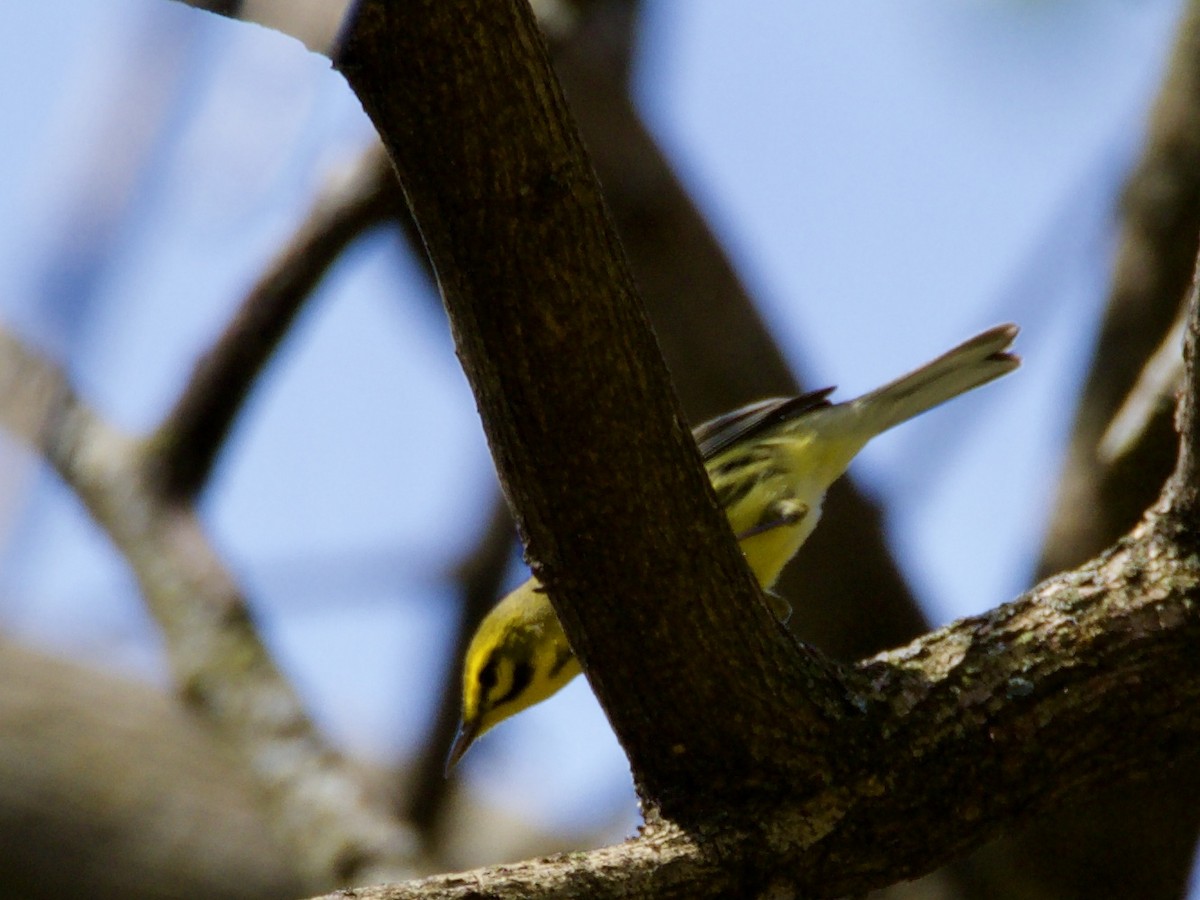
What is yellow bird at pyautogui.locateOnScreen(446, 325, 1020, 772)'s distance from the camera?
3.96 meters

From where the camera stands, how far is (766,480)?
4.16 meters

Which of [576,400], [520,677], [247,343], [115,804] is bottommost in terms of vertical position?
[115,804]

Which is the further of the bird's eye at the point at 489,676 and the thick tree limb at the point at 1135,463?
the thick tree limb at the point at 1135,463

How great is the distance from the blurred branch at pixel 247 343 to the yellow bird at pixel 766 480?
158 centimetres

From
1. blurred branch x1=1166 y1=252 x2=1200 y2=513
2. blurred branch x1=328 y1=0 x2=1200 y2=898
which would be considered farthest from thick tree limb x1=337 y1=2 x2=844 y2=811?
blurred branch x1=1166 y1=252 x2=1200 y2=513

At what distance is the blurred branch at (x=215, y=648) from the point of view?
4.41 meters

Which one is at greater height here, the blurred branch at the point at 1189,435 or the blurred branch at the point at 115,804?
the blurred branch at the point at 1189,435

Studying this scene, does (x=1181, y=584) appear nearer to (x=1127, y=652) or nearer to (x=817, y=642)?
(x=1127, y=652)

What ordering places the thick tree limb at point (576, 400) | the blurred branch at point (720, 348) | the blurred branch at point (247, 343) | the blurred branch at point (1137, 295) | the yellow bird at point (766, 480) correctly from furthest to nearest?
1. the blurred branch at point (247, 343)
2. the blurred branch at point (720, 348)
3. the blurred branch at point (1137, 295)
4. the yellow bird at point (766, 480)
5. the thick tree limb at point (576, 400)

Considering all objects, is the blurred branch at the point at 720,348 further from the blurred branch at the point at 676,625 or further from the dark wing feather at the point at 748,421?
the blurred branch at the point at 676,625

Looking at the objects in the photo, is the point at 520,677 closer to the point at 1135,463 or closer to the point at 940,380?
the point at 940,380

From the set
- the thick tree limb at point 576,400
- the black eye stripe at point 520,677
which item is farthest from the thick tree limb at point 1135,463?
the thick tree limb at point 576,400

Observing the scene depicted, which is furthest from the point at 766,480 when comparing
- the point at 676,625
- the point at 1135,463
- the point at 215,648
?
the point at 215,648

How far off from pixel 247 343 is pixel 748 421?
2.05 metres
